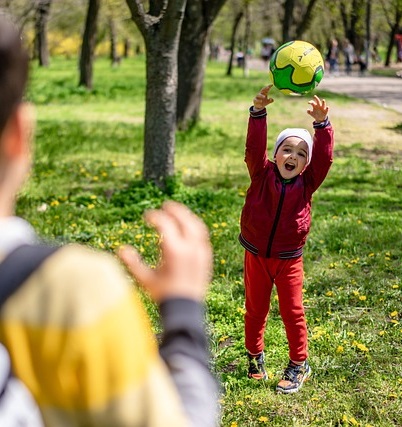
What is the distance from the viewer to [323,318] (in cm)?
518

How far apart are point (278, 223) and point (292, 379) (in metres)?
0.93

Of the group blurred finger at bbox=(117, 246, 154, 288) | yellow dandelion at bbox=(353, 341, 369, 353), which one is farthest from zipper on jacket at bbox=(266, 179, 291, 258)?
blurred finger at bbox=(117, 246, 154, 288)

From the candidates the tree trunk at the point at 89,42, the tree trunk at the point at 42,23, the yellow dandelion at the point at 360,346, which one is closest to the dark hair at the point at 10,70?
the yellow dandelion at the point at 360,346

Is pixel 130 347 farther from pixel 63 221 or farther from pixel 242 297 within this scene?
pixel 63 221

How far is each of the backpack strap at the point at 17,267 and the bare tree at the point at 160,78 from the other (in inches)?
284

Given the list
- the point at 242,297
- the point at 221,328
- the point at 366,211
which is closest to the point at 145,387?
the point at 221,328

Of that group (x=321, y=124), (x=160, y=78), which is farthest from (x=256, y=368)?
(x=160, y=78)

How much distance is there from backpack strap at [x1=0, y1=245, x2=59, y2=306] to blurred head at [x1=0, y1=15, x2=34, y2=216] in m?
0.10

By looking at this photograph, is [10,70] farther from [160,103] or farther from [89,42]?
[89,42]

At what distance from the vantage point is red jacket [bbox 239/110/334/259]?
159 inches

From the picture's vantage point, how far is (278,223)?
4070mm

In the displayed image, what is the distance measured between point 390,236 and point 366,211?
1.06m

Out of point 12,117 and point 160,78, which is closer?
point 12,117

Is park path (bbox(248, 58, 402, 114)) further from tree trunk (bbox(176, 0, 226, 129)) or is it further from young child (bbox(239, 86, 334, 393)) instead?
young child (bbox(239, 86, 334, 393))
